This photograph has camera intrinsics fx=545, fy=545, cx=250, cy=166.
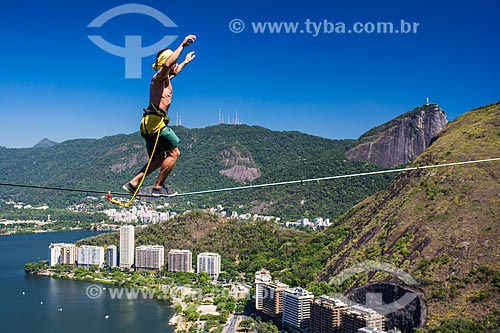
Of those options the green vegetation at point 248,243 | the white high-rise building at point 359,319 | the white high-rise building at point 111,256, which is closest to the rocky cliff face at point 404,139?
the green vegetation at point 248,243

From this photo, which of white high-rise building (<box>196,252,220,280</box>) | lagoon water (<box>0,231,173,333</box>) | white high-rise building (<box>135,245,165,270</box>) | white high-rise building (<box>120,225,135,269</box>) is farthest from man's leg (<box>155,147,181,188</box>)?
white high-rise building (<box>120,225,135,269</box>)

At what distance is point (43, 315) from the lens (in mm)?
18609

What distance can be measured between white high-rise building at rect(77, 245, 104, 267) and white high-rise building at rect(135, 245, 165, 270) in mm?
2236

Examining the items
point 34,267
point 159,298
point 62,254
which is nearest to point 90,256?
point 62,254

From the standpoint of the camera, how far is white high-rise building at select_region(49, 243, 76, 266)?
1153 inches

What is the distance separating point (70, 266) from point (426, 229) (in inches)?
801

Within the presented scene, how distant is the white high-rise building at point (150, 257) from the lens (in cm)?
2792

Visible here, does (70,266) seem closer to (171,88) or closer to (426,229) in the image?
(426,229)

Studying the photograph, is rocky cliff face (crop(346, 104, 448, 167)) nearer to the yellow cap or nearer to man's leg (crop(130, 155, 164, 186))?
man's leg (crop(130, 155, 164, 186))

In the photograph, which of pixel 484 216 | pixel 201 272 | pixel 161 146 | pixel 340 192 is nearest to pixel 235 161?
pixel 340 192

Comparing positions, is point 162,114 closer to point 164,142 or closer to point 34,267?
point 164,142

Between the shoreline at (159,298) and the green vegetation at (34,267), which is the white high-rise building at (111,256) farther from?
the green vegetation at (34,267)

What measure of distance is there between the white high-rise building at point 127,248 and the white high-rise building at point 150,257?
2.53 ft

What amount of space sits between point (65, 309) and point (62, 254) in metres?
10.7
